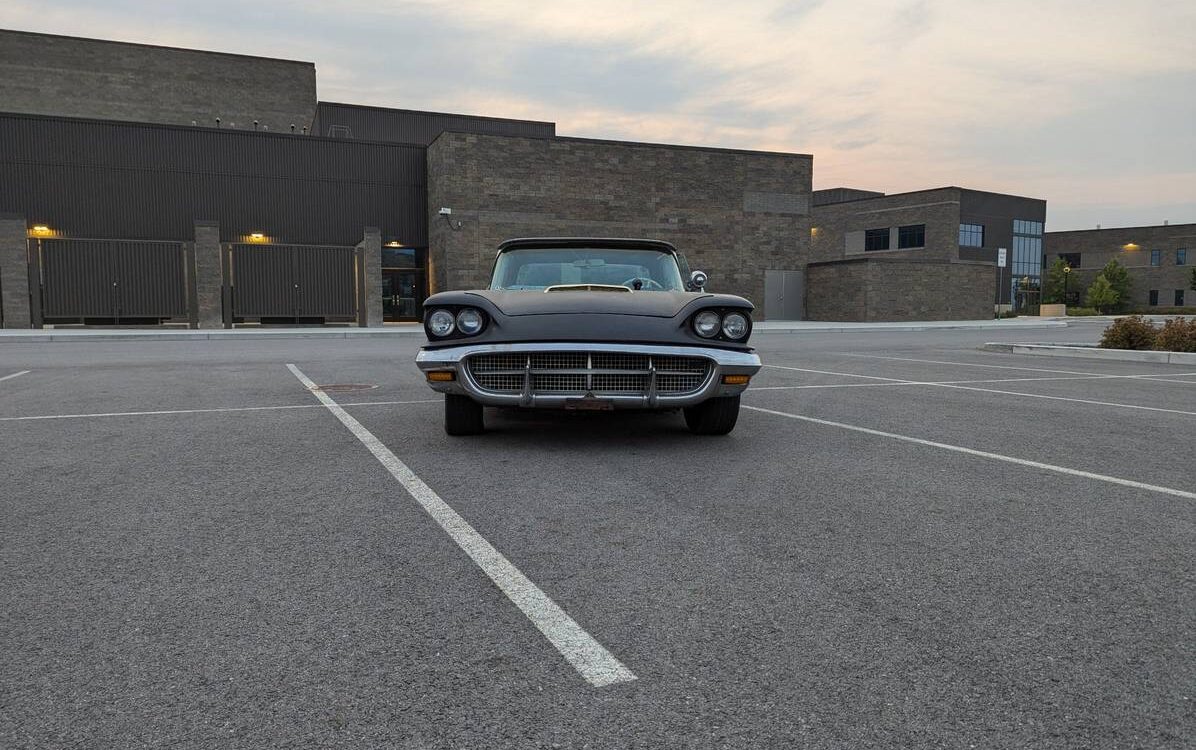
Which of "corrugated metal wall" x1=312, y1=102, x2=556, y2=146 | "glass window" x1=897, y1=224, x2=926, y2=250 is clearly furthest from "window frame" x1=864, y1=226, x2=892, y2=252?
"corrugated metal wall" x1=312, y1=102, x2=556, y2=146

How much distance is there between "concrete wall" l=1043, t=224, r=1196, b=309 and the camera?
7681 cm

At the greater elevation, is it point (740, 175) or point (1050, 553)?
point (740, 175)

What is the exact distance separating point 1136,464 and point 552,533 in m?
3.94

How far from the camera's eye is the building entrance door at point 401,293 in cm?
3275

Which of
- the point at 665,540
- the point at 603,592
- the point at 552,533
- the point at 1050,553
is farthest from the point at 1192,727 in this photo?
the point at 552,533

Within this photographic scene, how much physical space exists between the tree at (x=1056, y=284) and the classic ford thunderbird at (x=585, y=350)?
87643 mm

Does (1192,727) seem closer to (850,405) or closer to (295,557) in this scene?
(295,557)

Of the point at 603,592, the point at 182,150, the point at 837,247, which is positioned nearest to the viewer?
the point at 603,592

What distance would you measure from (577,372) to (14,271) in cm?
2718

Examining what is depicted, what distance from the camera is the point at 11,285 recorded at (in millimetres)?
25094

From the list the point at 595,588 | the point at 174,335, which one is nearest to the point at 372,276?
the point at 174,335

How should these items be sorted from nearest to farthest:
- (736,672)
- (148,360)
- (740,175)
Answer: (736,672) → (148,360) → (740,175)

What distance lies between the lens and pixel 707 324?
5.34 m

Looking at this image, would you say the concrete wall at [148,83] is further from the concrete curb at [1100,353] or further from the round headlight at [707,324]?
the round headlight at [707,324]
